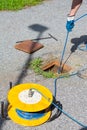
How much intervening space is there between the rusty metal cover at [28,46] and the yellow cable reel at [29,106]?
1.44 metres

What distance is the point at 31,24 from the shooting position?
20.6 ft

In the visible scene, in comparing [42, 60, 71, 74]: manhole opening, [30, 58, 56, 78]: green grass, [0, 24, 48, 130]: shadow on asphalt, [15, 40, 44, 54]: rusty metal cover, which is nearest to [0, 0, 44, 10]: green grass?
[0, 24, 48, 130]: shadow on asphalt

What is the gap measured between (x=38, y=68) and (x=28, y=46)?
2.27ft

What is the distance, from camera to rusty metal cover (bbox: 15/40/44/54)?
17.0 ft

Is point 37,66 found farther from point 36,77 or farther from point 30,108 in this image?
point 30,108

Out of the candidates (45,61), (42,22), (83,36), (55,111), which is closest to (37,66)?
(45,61)

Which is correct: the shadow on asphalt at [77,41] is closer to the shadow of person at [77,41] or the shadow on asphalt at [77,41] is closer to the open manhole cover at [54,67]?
the shadow of person at [77,41]

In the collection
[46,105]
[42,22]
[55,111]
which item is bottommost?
[42,22]

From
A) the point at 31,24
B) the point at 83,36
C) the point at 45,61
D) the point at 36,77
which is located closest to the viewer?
the point at 36,77

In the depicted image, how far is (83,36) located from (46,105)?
256cm

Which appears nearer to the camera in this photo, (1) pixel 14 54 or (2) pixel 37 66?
(2) pixel 37 66

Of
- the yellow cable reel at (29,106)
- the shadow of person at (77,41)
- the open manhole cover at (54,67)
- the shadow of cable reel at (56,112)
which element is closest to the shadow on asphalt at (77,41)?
the shadow of person at (77,41)

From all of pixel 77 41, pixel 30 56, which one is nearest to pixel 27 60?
pixel 30 56

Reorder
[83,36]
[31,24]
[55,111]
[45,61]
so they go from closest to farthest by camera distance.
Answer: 1. [55,111]
2. [45,61]
3. [83,36]
4. [31,24]
